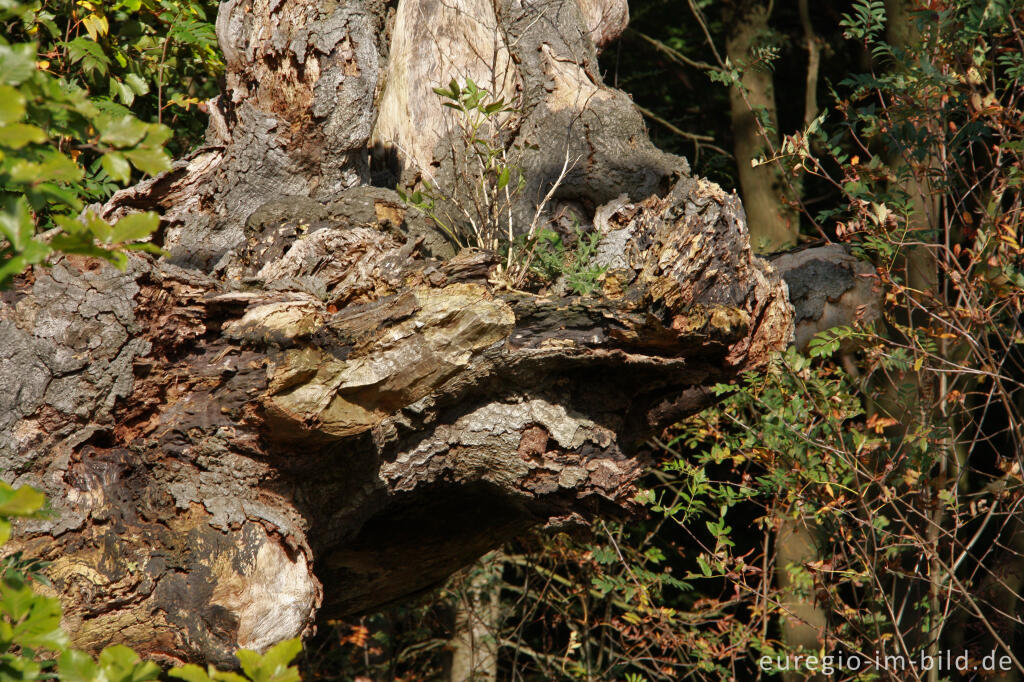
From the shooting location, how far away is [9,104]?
1168 millimetres

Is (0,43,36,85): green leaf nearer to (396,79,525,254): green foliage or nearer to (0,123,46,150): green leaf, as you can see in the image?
(0,123,46,150): green leaf

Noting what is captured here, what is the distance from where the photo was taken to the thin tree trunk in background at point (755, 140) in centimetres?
644

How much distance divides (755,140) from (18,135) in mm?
6204

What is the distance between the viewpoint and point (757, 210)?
257 inches

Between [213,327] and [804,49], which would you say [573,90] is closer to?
[213,327]

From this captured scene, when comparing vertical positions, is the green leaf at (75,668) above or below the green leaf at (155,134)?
below

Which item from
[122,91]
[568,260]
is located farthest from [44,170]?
[122,91]

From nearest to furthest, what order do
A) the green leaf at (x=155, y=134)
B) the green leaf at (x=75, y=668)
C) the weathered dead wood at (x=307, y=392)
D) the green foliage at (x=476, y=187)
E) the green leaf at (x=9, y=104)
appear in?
1. the green leaf at (x=9, y=104)
2. the green leaf at (x=75, y=668)
3. the green leaf at (x=155, y=134)
4. the weathered dead wood at (x=307, y=392)
5. the green foliage at (x=476, y=187)

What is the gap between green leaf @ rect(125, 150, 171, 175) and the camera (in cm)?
141

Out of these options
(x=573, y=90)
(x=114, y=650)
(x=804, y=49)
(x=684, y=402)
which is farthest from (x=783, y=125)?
(x=114, y=650)

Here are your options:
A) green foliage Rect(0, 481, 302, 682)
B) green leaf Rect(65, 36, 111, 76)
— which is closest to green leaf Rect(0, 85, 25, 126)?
green foliage Rect(0, 481, 302, 682)

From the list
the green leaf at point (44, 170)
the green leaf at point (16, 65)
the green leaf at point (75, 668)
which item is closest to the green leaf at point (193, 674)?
the green leaf at point (75, 668)

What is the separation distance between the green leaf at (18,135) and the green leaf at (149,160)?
21 cm

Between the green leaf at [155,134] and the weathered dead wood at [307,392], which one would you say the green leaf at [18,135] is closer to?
the green leaf at [155,134]
